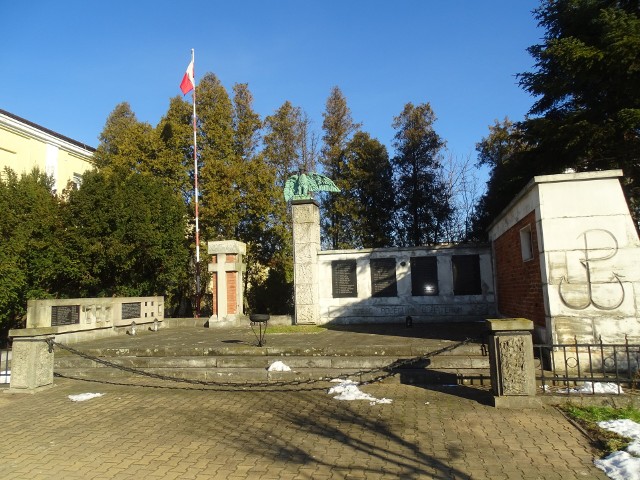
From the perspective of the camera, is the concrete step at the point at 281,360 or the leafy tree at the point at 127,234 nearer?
the concrete step at the point at 281,360

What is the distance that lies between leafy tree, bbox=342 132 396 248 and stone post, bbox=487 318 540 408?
1853 cm

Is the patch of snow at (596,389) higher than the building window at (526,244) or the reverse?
the reverse

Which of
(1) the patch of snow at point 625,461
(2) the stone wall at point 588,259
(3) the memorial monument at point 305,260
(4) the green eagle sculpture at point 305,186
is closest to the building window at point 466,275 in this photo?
(3) the memorial monument at point 305,260

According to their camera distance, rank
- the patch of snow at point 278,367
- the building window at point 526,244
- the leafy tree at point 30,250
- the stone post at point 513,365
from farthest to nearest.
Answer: the leafy tree at point 30,250, the building window at point 526,244, the patch of snow at point 278,367, the stone post at point 513,365

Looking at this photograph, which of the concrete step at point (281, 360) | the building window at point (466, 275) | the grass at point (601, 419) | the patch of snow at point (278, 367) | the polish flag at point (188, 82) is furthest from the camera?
the polish flag at point (188, 82)

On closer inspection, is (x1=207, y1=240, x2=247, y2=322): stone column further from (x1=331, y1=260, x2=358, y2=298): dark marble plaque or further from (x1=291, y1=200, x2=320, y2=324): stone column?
(x1=331, y1=260, x2=358, y2=298): dark marble plaque

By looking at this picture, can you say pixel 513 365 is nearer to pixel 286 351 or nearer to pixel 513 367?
pixel 513 367

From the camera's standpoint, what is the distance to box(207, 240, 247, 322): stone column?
16984 millimetres

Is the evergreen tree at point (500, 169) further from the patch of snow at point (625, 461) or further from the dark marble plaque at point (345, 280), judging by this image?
the patch of snow at point (625, 461)

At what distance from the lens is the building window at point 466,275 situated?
607 inches

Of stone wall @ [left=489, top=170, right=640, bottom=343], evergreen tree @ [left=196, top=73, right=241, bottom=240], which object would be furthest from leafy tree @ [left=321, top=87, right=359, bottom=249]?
stone wall @ [left=489, top=170, right=640, bottom=343]

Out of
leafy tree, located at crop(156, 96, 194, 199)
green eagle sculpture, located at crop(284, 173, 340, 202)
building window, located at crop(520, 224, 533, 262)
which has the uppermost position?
leafy tree, located at crop(156, 96, 194, 199)

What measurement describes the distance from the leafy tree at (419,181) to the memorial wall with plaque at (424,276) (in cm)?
950

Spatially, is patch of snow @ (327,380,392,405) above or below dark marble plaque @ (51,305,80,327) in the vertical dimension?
below
